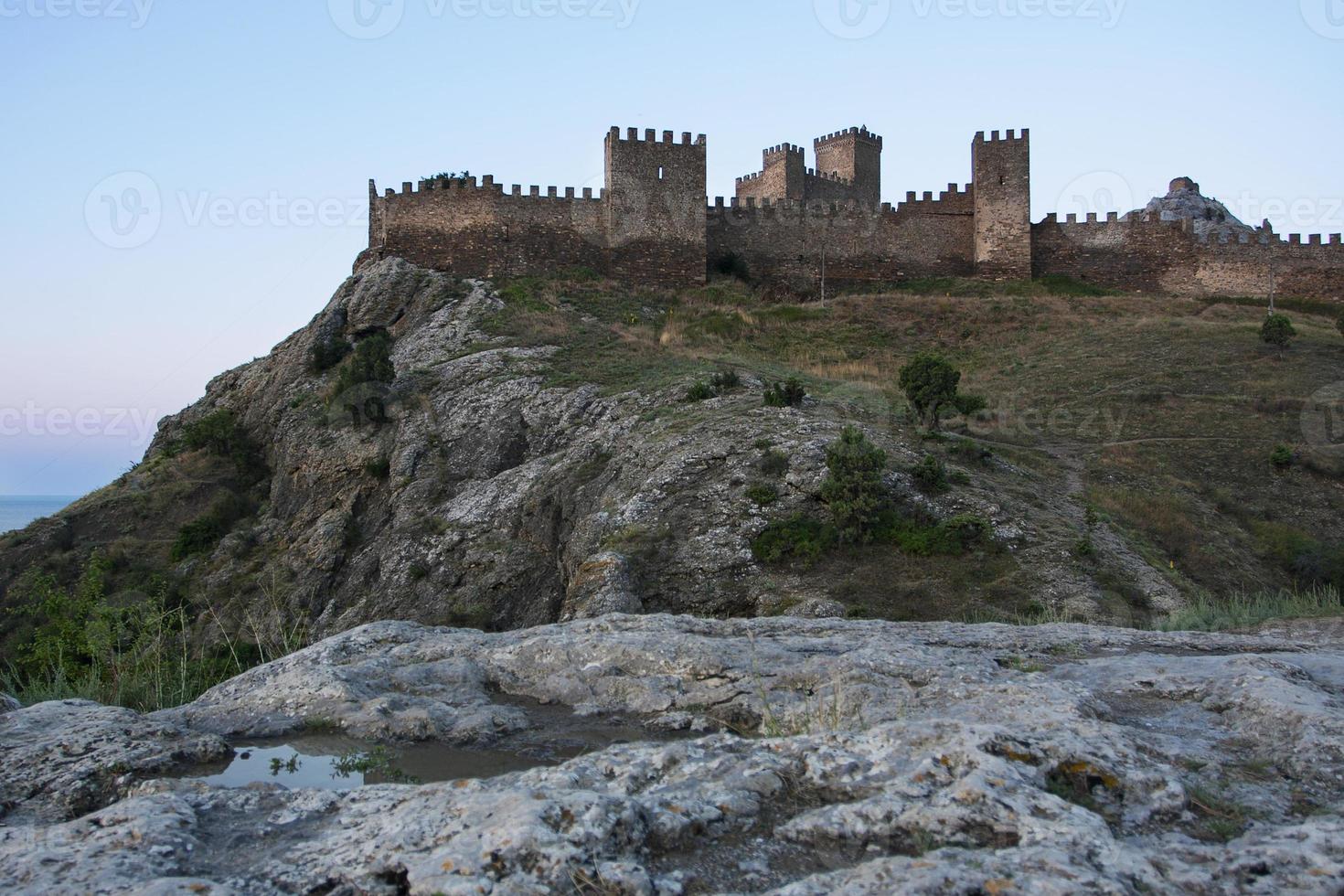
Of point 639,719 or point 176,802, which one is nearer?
point 176,802

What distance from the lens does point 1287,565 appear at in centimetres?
2092

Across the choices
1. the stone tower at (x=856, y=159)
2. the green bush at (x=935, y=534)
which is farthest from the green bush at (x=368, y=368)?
the stone tower at (x=856, y=159)

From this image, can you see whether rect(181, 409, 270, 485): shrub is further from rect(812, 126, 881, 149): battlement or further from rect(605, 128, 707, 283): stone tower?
rect(812, 126, 881, 149): battlement

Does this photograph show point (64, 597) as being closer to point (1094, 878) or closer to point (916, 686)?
point (916, 686)

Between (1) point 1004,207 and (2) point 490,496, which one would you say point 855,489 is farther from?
(1) point 1004,207

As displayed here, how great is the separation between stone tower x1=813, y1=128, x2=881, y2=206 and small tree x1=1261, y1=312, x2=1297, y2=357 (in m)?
24.1

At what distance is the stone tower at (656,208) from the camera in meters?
38.0

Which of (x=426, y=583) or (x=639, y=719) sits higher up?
(x=639, y=719)

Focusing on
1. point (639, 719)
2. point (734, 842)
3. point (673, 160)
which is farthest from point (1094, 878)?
point (673, 160)

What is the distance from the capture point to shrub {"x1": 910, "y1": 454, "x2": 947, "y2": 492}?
1912cm

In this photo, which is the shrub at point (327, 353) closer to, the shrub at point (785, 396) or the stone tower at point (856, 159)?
the shrub at point (785, 396)

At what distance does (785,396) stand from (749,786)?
19280 millimetres

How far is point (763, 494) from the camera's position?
18.8 meters

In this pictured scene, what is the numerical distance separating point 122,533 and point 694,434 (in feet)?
57.4
